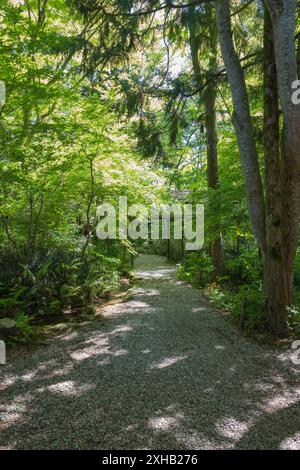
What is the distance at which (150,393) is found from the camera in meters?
3.25

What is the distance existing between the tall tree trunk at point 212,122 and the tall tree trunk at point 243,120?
0.50 metres

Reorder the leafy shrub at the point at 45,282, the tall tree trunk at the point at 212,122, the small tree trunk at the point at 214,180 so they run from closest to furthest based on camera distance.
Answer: the leafy shrub at the point at 45,282 < the tall tree trunk at the point at 212,122 < the small tree trunk at the point at 214,180

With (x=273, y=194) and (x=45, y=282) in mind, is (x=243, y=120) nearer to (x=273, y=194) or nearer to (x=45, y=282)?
(x=273, y=194)

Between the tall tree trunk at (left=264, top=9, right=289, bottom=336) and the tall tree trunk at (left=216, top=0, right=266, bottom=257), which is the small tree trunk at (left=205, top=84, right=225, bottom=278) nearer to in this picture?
the tall tree trunk at (left=216, top=0, right=266, bottom=257)

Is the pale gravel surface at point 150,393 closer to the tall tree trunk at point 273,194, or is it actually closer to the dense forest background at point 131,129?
the tall tree trunk at point 273,194

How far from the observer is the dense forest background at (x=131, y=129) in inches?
185

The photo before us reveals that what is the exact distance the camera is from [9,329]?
4594 millimetres

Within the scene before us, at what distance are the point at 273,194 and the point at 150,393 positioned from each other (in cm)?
325

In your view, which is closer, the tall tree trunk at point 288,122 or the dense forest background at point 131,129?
the tall tree trunk at point 288,122

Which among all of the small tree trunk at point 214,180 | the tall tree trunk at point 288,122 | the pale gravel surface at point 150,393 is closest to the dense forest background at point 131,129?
the tall tree trunk at point 288,122

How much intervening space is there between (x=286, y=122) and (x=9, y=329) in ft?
16.2
